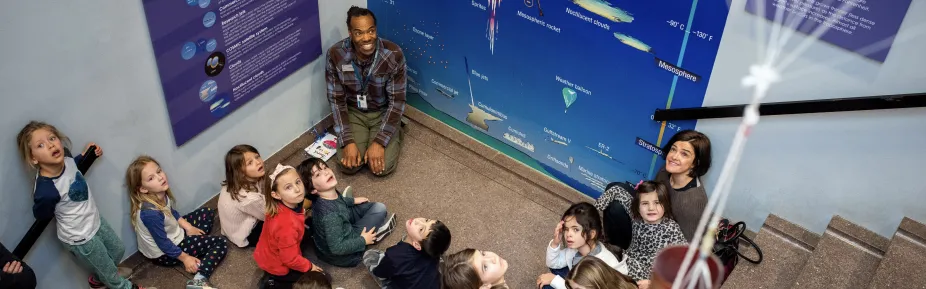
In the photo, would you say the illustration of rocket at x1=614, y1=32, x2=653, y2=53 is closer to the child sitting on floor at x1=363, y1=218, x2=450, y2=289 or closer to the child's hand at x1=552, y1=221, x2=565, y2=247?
the child's hand at x1=552, y1=221, x2=565, y2=247

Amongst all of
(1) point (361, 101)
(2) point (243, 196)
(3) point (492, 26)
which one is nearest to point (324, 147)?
(1) point (361, 101)

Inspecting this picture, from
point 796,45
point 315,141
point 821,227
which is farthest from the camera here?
point 315,141

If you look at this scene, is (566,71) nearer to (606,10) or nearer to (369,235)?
(606,10)

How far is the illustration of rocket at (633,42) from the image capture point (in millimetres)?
3559

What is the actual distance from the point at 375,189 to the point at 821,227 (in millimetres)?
2354

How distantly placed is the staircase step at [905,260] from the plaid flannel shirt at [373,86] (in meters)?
2.61

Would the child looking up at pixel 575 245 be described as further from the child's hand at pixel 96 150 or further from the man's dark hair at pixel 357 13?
the child's hand at pixel 96 150

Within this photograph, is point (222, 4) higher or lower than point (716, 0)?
lower

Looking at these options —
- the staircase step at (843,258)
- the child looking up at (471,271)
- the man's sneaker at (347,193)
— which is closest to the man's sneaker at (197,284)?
the man's sneaker at (347,193)

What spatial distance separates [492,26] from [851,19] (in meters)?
1.79

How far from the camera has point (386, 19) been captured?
4609 mm

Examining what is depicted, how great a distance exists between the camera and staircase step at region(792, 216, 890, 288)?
3.36 m

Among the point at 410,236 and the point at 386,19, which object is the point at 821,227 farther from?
the point at 386,19

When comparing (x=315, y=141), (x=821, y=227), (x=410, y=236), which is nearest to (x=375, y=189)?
(x=315, y=141)
